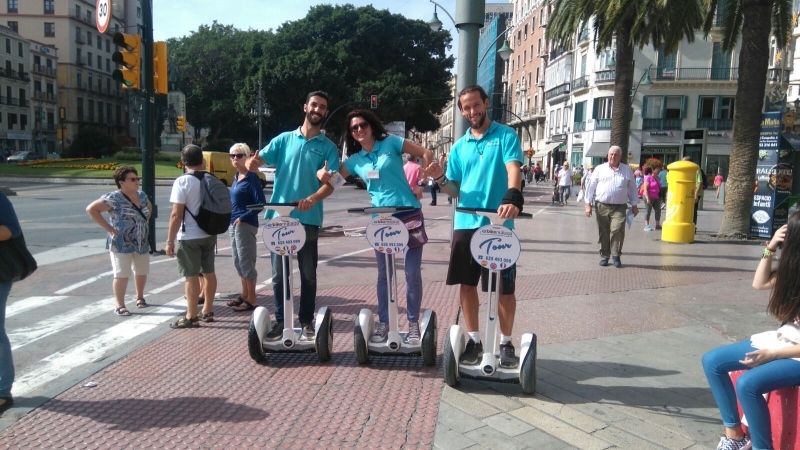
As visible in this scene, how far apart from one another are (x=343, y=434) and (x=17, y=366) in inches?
115

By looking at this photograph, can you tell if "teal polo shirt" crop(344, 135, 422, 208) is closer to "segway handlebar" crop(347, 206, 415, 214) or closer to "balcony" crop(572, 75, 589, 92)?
"segway handlebar" crop(347, 206, 415, 214)

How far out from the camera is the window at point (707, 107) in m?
43.9

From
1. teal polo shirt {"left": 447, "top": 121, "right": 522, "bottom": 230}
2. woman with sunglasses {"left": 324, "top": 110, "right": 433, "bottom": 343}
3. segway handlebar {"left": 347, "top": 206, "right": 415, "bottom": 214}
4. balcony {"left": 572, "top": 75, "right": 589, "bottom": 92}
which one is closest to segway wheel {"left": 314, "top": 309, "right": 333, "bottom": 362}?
woman with sunglasses {"left": 324, "top": 110, "right": 433, "bottom": 343}

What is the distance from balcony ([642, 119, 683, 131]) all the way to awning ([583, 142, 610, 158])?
11.0ft

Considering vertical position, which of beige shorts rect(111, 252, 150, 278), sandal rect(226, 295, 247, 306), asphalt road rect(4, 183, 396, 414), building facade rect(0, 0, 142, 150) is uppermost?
building facade rect(0, 0, 142, 150)

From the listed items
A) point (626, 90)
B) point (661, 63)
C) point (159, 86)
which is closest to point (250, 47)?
point (661, 63)

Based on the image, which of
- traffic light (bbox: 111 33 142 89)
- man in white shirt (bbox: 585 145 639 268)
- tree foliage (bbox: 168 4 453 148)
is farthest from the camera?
tree foliage (bbox: 168 4 453 148)

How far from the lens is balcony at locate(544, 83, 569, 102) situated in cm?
5162

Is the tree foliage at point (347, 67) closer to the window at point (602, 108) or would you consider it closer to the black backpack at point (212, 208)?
the window at point (602, 108)

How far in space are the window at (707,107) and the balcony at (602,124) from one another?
6.48m

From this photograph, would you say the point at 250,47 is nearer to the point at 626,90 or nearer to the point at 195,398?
the point at 626,90

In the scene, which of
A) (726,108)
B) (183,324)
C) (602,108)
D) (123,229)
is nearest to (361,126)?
(183,324)

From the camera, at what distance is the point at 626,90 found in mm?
16938

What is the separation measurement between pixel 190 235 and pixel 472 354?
2959mm
